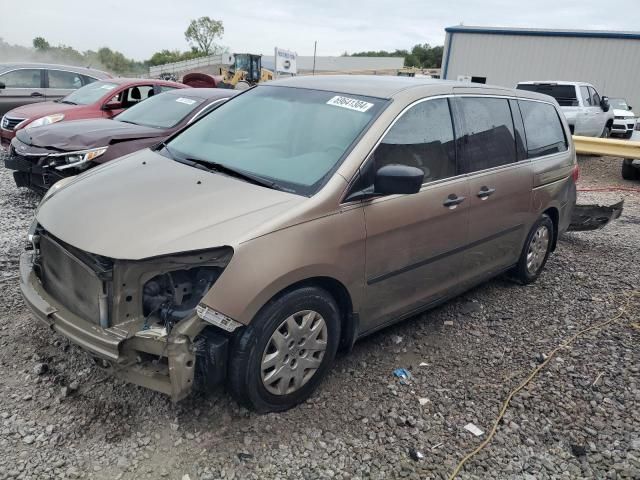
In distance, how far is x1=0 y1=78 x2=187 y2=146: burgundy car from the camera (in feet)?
26.6

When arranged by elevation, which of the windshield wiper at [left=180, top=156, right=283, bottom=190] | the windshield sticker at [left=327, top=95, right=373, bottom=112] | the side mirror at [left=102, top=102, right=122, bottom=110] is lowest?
the side mirror at [left=102, top=102, right=122, bottom=110]

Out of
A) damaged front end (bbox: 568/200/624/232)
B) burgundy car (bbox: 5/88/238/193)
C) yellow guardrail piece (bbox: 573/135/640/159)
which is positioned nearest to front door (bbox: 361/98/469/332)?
burgundy car (bbox: 5/88/238/193)

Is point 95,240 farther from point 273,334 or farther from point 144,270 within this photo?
point 273,334

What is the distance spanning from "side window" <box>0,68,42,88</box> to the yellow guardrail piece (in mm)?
11112

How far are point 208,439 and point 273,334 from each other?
638mm

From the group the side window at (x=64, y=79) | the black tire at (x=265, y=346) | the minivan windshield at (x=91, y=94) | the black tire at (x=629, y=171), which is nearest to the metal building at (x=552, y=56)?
the black tire at (x=629, y=171)

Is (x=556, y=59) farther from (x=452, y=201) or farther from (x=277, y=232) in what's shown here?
(x=277, y=232)

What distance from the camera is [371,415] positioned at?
3012mm

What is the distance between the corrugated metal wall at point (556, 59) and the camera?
2594 centimetres

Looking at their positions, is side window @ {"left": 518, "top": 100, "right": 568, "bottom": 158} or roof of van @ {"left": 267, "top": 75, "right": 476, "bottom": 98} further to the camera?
side window @ {"left": 518, "top": 100, "right": 568, "bottom": 158}

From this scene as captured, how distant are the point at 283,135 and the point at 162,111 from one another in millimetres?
4164

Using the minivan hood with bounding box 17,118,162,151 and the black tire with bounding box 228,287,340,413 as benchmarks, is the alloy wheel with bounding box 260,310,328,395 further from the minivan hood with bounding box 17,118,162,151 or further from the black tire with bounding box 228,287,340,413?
the minivan hood with bounding box 17,118,162,151

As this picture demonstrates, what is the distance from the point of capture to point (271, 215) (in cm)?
268

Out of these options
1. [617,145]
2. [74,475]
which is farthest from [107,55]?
[74,475]
